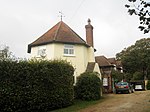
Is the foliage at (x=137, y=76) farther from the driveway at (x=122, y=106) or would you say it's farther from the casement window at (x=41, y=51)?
the driveway at (x=122, y=106)

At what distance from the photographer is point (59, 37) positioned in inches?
1072

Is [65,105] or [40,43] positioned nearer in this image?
[65,105]

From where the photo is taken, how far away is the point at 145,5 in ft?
25.5

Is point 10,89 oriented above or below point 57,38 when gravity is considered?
below

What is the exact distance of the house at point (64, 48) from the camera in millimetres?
26531

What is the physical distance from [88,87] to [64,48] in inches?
238

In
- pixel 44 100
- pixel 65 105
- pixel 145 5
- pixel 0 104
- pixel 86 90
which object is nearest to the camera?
pixel 145 5

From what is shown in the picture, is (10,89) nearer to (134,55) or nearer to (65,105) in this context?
(65,105)

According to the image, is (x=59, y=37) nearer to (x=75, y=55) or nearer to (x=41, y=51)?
(x=41, y=51)

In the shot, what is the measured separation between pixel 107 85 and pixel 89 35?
9.50 meters

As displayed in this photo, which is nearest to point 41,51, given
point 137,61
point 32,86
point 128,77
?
point 32,86

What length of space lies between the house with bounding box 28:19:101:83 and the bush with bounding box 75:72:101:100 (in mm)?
2792

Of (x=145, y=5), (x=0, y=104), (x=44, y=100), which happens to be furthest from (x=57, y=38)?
(x=145, y=5)

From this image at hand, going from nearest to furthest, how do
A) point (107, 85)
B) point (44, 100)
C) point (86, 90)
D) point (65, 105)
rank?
point (44, 100)
point (65, 105)
point (86, 90)
point (107, 85)
